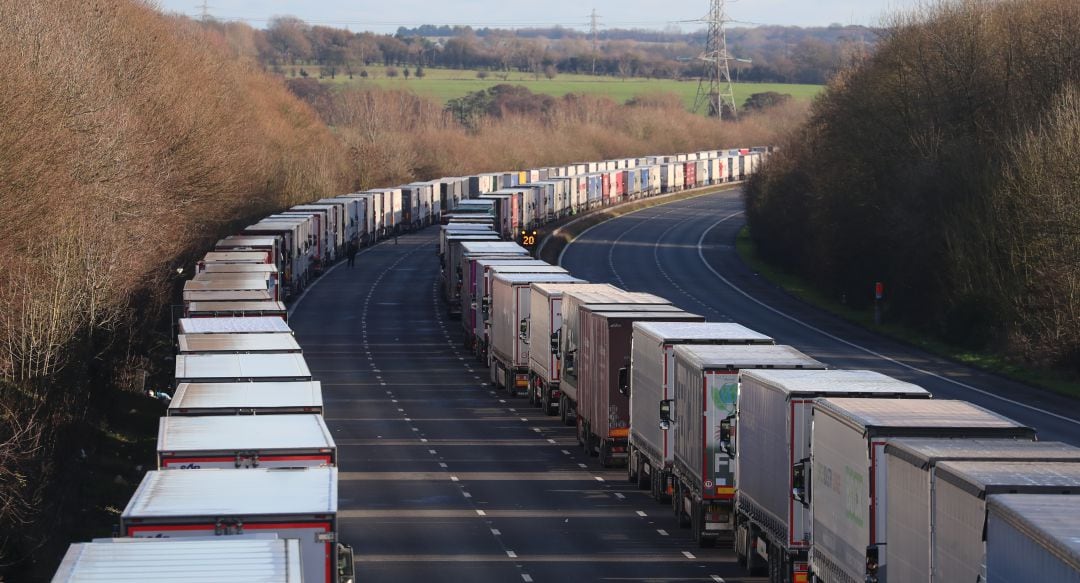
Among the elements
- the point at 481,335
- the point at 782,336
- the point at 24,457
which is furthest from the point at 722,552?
the point at 782,336

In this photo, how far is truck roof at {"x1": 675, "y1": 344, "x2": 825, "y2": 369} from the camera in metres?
26.1

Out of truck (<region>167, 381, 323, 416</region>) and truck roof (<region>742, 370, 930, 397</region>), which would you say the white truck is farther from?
truck (<region>167, 381, 323, 416</region>)

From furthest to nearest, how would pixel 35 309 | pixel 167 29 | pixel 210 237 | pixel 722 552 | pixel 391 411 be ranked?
pixel 167 29 < pixel 210 237 < pixel 391 411 < pixel 35 309 < pixel 722 552

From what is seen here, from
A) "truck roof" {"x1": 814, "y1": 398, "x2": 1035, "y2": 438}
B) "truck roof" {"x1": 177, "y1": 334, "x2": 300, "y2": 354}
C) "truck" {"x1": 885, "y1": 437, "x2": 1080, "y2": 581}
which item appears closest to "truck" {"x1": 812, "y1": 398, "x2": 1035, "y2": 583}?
"truck roof" {"x1": 814, "y1": 398, "x2": 1035, "y2": 438}

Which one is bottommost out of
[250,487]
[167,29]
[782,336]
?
[782,336]

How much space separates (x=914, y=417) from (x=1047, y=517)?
18.2 feet

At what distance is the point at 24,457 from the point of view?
92.0 ft

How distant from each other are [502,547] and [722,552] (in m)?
3.81

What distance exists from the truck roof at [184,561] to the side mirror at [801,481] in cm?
890

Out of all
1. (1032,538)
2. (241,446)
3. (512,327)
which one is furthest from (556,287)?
(1032,538)

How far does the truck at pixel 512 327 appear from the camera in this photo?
1857 inches

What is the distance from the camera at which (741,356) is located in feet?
88.1

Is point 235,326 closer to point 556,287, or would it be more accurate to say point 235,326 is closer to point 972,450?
point 556,287

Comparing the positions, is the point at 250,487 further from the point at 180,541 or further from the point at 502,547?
the point at 502,547
